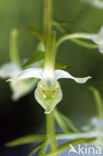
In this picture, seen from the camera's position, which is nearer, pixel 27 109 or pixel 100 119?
pixel 100 119

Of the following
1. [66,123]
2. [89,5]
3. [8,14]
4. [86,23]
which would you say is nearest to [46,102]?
[66,123]

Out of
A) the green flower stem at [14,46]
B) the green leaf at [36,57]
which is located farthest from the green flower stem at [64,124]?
the green flower stem at [14,46]

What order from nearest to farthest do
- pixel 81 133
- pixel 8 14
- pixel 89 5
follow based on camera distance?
1. pixel 81 133
2. pixel 89 5
3. pixel 8 14

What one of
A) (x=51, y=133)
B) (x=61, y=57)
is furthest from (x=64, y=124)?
(x=61, y=57)

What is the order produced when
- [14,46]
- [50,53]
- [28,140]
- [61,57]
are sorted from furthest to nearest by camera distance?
[61,57] → [14,46] → [28,140] → [50,53]

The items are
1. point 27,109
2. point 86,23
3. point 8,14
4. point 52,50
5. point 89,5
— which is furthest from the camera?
point 27,109

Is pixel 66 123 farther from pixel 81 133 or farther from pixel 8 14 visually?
pixel 8 14

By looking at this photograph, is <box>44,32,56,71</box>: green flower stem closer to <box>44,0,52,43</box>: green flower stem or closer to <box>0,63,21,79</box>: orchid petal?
<box>44,0,52,43</box>: green flower stem

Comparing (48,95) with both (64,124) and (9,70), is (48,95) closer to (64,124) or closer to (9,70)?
(64,124)
